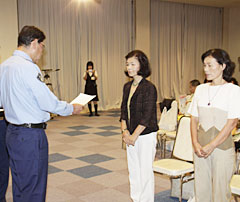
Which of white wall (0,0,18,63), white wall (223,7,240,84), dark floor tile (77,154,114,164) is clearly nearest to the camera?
dark floor tile (77,154,114,164)

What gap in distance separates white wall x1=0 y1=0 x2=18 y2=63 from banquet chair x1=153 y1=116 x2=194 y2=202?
682cm

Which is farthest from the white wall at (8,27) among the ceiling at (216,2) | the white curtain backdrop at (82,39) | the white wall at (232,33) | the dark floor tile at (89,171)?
the white wall at (232,33)

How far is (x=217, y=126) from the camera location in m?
2.74

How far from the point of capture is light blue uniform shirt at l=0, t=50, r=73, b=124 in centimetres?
256

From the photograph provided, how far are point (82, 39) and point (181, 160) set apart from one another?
8252mm

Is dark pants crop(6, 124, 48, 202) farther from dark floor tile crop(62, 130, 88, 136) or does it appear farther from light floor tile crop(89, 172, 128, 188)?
dark floor tile crop(62, 130, 88, 136)

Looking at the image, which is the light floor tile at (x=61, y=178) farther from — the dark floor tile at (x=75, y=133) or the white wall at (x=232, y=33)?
the white wall at (x=232, y=33)

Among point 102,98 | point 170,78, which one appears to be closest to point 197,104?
point 102,98

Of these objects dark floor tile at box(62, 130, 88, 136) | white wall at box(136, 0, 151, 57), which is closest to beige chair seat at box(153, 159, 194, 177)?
dark floor tile at box(62, 130, 88, 136)

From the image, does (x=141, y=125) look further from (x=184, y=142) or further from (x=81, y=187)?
(x=81, y=187)

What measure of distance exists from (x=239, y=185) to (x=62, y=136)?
17.2 ft

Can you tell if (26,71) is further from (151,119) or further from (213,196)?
(213,196)

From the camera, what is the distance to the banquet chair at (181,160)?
337 cm

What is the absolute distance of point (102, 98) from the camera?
11.9 metres
